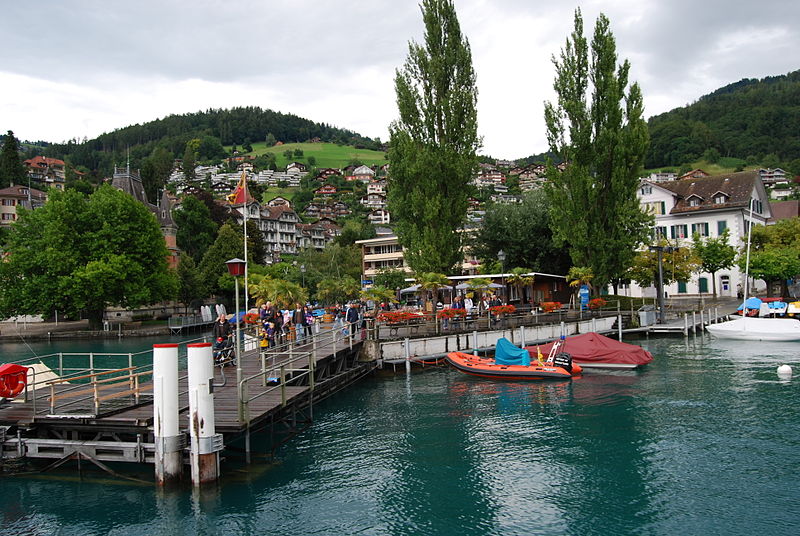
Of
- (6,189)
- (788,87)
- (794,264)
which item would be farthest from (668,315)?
Answer: (788,87)

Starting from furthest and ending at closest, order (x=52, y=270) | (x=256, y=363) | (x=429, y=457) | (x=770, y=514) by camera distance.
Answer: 1. (x=52, y=270)
2. (x=256, y=363)
3. (x=429, y=457)
4. (x=770, y=514)

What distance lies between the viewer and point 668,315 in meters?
47.4

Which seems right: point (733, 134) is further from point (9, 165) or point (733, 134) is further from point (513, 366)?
point (9, 165)

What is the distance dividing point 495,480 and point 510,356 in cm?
1501

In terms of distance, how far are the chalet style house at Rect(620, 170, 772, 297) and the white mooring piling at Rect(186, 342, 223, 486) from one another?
5576 centimetres

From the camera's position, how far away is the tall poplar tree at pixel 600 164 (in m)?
43.7

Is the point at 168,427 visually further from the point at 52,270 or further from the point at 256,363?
the point at 52,270

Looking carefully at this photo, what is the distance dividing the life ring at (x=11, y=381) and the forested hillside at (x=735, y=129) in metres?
156

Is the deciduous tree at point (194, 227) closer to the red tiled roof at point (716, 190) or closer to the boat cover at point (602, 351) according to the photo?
the red tiled roof at point (716, 190)

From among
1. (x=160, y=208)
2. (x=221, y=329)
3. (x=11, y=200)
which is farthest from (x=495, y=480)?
(x=11, y=200)

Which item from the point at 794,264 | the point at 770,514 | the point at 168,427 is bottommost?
the point at 770,514

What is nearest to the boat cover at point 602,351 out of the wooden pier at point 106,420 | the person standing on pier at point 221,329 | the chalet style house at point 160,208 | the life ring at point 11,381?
the person standing on pier at point 221,329

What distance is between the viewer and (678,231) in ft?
213

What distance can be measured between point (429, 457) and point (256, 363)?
9.50 meters
